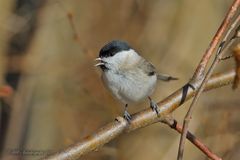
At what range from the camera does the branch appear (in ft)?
5.59

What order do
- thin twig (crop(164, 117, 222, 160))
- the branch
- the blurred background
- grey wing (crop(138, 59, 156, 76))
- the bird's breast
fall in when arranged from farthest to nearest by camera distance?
the blurred background
grey wing (crop(138, 59, 156, 76))
the bird's breast
the branch
thin twig (crop(164, 117, 222, 160))

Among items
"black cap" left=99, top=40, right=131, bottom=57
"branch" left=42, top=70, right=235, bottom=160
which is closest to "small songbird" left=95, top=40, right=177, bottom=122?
"black cap" left=99, top=40, right=131, bottom=57

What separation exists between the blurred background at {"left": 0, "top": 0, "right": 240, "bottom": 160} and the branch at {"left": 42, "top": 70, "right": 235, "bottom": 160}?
1.62m

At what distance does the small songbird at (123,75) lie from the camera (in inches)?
97.1

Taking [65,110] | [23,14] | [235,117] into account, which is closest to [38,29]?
[23,14]

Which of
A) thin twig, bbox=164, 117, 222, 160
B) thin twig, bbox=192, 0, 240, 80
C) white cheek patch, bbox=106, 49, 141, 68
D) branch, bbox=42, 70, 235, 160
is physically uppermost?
thin twig, bbox=192, 0, 240, 80

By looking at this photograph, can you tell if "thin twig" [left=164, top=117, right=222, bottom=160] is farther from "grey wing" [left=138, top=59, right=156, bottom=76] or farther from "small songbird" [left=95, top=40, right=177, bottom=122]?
"grey wing" [left=138, top=59, right=156, bottom=76]

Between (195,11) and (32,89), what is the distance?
1.52 metres

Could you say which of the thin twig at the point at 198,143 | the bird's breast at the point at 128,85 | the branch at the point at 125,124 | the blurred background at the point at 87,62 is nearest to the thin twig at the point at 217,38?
the branch at the point at 125,124

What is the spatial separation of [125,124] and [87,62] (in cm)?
273

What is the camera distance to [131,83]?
2500mm

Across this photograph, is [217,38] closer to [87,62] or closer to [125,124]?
[125,124]

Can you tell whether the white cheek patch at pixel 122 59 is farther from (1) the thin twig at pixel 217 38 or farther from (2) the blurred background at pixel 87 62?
(2) the blurred background at pixel 87 62

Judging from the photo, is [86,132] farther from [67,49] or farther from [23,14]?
[23,14]
